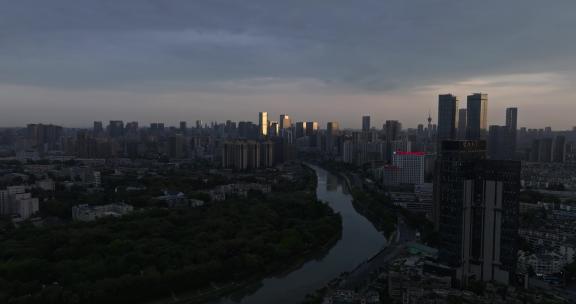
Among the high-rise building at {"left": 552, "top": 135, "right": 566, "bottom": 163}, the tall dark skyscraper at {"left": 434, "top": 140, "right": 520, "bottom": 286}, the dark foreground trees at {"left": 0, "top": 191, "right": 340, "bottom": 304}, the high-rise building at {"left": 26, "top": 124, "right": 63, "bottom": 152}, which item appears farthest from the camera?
the high-rise building at {"left": 26, "top": 124, "right": 63, "bottom": 152}

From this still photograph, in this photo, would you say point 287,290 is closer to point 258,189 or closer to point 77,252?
point 77,252

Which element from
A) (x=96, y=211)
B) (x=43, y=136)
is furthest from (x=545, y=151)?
(x=43, y=136)

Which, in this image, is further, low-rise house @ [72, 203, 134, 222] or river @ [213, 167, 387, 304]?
low-rise house @ [72, 203, 134, 222]

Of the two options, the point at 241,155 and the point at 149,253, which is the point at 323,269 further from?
the point at 241,155

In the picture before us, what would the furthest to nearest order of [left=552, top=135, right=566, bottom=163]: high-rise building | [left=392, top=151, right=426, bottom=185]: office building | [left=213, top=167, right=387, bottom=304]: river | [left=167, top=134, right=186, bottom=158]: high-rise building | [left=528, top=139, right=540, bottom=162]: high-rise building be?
[left=167, top=134, right=186, bottom=158]: high-rise building < [left=528, top=139, right=540, bottom=162]: high-rise building < [left=552, top=135, right=566, bottom=163]: high-rise building < [left=392, top=151, right=426, bottom=185]: office building < [left=213, top=167, right=387, bottom=304]: river

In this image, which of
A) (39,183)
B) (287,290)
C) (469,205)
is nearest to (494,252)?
(469,205)

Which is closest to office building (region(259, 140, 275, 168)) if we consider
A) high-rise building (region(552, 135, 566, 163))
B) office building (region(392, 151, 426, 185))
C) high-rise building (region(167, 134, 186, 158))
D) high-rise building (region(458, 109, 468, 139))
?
high-rise building (region(167, 134, 186, 158))

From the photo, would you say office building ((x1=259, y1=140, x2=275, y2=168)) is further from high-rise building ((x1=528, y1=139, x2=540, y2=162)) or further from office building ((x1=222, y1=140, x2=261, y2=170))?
high-rise building ((x1=528, y1=139, x2=540, y2=162))

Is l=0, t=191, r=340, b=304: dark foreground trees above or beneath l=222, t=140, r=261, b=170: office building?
beneath
